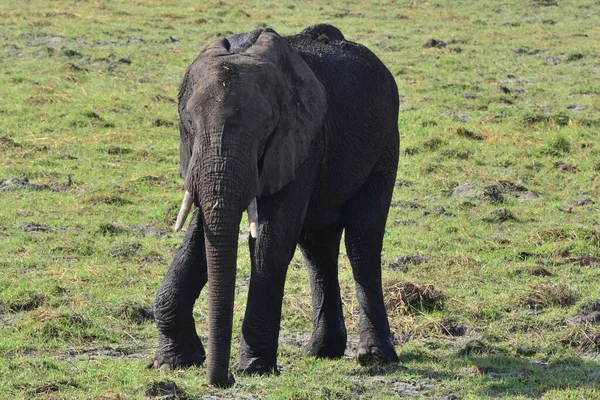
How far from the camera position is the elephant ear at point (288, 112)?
800 cm

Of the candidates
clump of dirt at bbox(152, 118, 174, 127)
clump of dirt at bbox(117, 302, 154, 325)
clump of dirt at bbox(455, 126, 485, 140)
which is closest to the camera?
clump of dirt at bbox(117, 302, 154, 325)

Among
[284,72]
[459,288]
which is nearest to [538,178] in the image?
[459,288]

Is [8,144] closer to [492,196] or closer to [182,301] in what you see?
[492,196]

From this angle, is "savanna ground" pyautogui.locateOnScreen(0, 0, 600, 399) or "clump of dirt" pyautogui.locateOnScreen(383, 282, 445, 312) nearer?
"savanna ground" pyautogui.locateOnScreen(0, 0, 600, 399)

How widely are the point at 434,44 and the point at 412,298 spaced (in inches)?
575

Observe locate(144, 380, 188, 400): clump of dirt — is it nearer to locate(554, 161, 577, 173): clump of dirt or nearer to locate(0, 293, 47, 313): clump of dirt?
locate(0, 293, 47, 313): clump of dirt

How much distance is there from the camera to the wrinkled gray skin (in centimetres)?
747

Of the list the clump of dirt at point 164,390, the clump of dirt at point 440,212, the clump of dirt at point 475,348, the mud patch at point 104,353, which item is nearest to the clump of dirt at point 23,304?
the mud patch at point 104,353

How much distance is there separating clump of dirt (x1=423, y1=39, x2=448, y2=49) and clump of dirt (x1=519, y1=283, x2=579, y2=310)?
1402 centimetres

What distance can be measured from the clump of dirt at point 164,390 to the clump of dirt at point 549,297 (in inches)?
150

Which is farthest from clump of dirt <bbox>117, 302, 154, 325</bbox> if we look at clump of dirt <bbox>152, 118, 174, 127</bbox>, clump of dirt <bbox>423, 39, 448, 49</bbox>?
clump of dirt <bbox>423, 39, 448, 49</bbox>

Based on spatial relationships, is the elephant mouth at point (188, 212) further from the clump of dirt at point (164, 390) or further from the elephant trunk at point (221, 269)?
the clump of dirt at point (164, 390)

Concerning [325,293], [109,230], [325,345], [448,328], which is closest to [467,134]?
[109,230]

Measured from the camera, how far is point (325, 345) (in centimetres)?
927
